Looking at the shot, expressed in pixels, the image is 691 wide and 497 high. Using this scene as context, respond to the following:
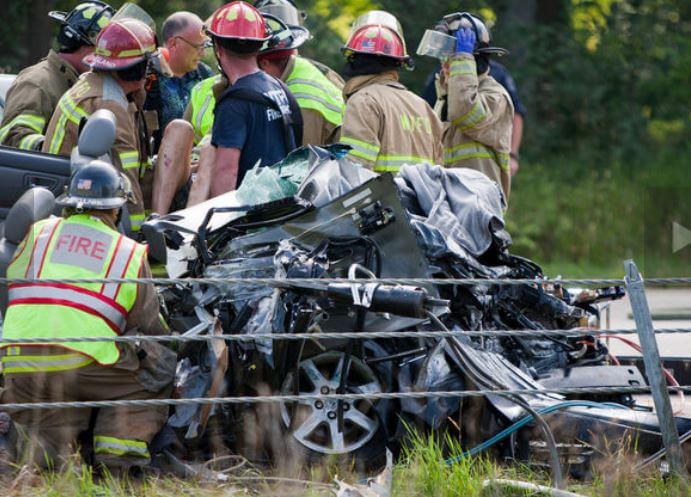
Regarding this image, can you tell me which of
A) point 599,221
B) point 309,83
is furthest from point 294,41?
point 599,221

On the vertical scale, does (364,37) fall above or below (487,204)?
above

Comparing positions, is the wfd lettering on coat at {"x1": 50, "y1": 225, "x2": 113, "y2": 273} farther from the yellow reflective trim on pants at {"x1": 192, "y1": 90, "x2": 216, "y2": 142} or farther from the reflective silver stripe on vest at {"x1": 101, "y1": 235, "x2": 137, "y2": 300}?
the yellow reflective trim on pants at {"x1": 192, "y1": 90, "x2": 216, "y2": 142}

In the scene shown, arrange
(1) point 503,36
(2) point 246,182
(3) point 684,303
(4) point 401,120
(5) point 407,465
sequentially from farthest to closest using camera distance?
(1) point 503,36, (3) point 684,303, (4) point 401,120, (2) point 246,182, (5) point 407,465

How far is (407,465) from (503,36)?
40.8 ft

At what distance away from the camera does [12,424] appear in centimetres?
520

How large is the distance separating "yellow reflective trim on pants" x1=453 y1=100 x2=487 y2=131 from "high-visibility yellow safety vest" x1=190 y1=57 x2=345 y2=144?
0.81 m

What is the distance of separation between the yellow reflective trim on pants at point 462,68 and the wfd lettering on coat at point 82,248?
3478mm

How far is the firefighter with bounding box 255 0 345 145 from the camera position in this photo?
7.64 metres

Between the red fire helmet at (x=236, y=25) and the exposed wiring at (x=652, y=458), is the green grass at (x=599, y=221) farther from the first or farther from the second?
the exposed wiring at (x=652, y=458)

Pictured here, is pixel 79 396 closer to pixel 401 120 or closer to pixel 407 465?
pixel 407 465

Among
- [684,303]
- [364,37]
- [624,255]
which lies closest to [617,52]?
[624,255]

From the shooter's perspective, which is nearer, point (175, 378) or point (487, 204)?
point (175, 378)

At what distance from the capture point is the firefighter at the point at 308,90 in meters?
7.64

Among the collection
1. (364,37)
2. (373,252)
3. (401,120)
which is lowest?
(373,252)
